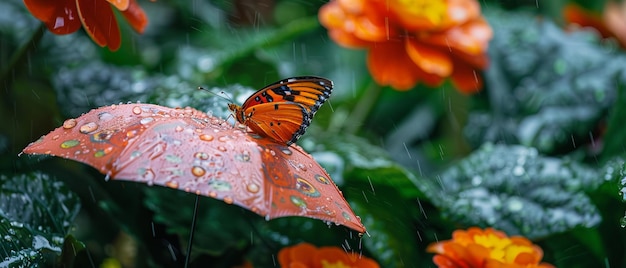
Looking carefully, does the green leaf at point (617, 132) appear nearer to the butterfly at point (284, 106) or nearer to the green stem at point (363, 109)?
the green stem at point (363, 109)

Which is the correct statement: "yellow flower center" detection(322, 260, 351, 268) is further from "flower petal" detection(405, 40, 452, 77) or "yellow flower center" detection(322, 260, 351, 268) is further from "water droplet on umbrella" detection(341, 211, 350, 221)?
"flower petal" detection(405, 40, 452, 77)

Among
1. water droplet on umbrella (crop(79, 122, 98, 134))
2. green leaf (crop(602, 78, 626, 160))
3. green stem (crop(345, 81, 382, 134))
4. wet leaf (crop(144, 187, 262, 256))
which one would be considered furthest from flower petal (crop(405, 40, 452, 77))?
water droplet on umbrella (crop(79, 122, 98, 134))

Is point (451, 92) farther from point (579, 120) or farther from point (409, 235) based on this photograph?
point (409, 235)

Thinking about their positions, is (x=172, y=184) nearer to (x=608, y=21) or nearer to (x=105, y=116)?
(x=105, y=116)

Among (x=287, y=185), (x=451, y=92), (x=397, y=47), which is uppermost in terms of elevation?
(x=287, y=185)

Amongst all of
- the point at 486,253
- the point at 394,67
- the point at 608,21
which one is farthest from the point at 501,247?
the point at 608,21

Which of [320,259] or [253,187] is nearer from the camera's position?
[253,187]

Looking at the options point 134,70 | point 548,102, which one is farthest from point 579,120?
point 134,70

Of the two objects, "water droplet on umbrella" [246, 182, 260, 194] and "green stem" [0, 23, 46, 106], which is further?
"green stem" [0, 23, 46, 106]
